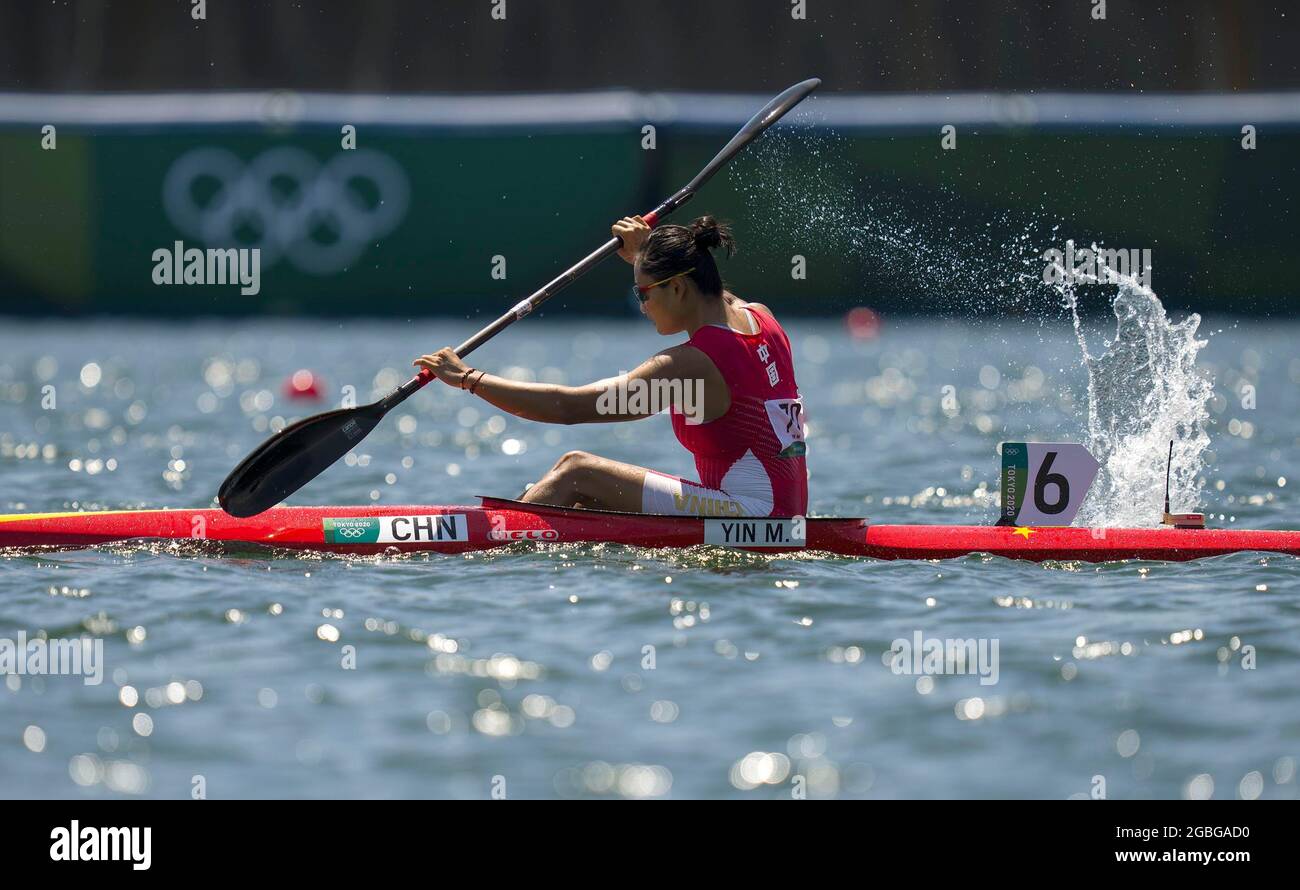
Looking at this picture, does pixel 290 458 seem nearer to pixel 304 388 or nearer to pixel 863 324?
pixel 304 388

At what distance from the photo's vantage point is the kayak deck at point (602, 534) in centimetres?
736

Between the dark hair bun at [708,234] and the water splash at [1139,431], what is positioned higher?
the dark hair bun at [708,234]

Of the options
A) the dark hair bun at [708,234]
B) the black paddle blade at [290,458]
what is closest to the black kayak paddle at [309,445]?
the black paddle blade at [290,458]

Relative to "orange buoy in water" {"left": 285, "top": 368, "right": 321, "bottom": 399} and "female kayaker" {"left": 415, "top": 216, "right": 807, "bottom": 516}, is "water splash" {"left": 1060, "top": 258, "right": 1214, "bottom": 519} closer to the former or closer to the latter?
"female kayaker" {"left": 415, "top": 216, "right": 807, "bottom": 516}

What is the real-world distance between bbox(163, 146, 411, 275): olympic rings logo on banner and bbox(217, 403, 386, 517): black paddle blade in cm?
1843

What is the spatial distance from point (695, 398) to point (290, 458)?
6.53 ft

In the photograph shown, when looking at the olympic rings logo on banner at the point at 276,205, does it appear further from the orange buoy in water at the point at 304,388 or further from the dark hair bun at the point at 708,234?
the dark hair bun at the point at 708,234

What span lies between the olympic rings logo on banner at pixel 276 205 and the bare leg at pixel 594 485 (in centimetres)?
1924

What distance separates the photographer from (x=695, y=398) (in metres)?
7.13

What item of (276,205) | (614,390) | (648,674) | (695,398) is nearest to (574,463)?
(614,390)

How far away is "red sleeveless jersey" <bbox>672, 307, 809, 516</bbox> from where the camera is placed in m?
7.13

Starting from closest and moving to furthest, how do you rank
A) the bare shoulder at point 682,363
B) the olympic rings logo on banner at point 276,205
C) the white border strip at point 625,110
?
the bare shoulder at point 682,363 → the olympic rings logo on banner at point 276,205 → the white border strip at point 625,110

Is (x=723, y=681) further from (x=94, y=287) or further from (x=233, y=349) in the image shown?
(x=94, y=287)
